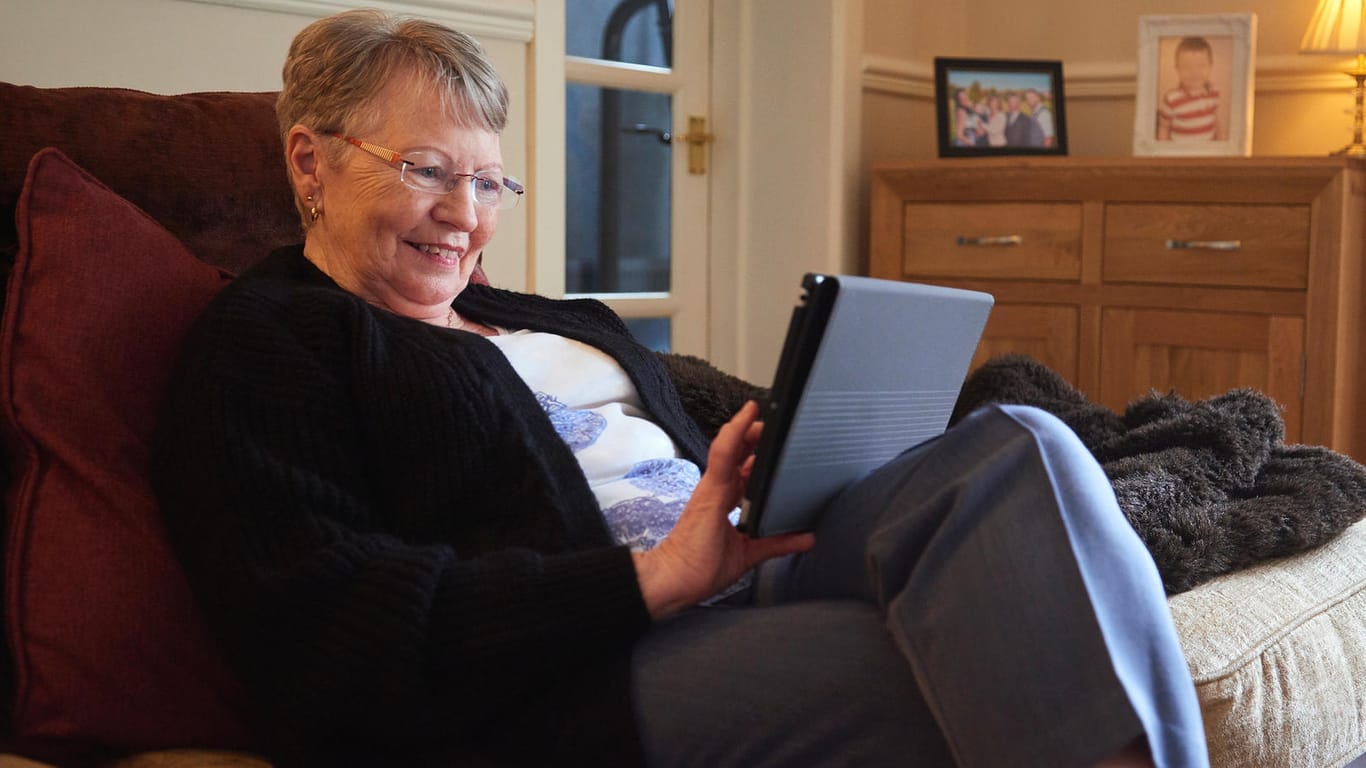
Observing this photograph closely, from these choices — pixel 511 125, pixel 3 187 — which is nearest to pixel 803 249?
pixel 511 125

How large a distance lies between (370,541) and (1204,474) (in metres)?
0.93

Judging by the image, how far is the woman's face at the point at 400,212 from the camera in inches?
51.7

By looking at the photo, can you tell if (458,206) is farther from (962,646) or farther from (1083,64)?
(1083,64)

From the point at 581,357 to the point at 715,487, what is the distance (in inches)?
15.6

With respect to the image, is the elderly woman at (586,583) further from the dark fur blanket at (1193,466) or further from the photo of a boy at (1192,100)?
the photo of a boy at (1192,100)

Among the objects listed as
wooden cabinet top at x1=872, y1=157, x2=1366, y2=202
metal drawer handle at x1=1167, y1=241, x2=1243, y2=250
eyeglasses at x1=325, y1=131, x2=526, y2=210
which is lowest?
metal drawer handle at x1=1167, y1=241, x2=1243, y2=250

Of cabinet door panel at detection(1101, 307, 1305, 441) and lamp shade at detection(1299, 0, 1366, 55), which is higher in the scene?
lamp shade at detection(1299, 0, 1366, 55)

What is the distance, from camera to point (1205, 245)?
2848 millimetres

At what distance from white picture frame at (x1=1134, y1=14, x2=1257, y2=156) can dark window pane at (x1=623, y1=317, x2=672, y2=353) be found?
124cm

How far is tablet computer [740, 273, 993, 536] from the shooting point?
37.2 inches

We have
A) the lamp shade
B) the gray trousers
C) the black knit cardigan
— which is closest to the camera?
the gray trousers

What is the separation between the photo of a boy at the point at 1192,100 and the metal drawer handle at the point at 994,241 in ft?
1.38

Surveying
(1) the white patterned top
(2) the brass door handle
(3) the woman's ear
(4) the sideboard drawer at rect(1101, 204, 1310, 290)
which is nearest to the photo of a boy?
(4) the sideboard drawer at rect(1101, 204, 1310, 290)

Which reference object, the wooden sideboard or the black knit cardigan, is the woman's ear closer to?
the black knit cardigan
